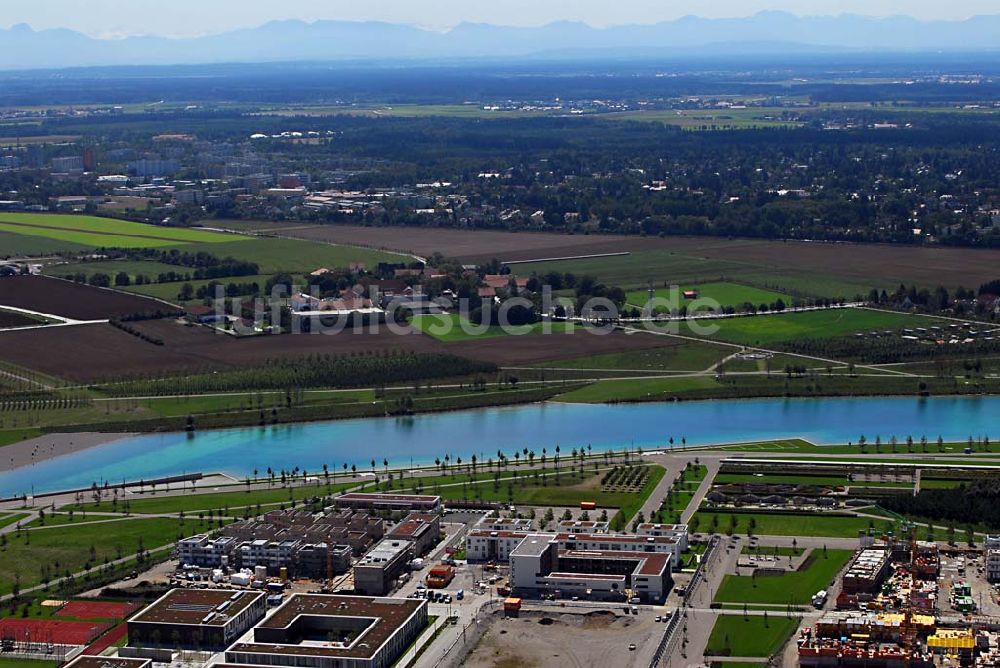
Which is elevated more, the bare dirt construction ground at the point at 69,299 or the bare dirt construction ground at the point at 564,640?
the bare dirt construction ground at the point at 564,640

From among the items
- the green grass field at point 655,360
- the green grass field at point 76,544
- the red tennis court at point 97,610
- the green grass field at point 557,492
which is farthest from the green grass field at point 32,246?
the red tennis court at point 97,610

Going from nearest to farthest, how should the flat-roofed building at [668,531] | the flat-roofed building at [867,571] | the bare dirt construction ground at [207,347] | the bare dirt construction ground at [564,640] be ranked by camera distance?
the bare dirt construction ground at [564,640]
the flat-roofed building at [867,571]
the flat-roofed building at [668,531]
the bare dirt construction ground at [207,347]

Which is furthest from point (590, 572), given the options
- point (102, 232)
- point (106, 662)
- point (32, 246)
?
point (102, 232)

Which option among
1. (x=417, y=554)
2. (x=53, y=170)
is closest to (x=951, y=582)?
(x=417, y=554)

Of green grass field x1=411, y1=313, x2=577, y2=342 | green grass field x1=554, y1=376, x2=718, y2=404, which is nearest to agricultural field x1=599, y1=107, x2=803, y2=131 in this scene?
green grass field x1=411, y1=313, x2=577, y2=342

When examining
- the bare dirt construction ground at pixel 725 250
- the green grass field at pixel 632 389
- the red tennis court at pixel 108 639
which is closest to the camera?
the red tennis court at pixel 108 639

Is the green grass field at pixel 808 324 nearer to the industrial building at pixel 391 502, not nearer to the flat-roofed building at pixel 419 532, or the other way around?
the industrial building at pixel 391 502

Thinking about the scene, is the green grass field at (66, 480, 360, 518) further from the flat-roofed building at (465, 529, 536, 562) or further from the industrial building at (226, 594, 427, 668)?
the industrial building at (226, 594, 427, 668)

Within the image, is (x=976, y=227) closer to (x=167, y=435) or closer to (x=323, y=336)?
(x=323, y=336)

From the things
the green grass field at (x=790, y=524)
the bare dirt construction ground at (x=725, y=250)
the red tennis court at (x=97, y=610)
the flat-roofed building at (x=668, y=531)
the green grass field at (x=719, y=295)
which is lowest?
the bare dirt construction ground at (x=725, y=250)
